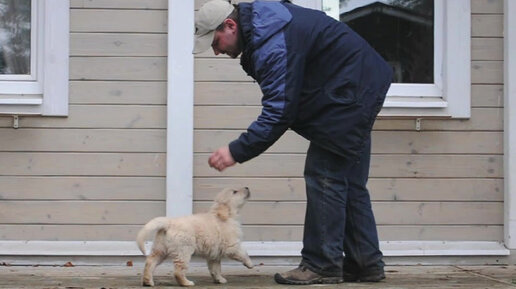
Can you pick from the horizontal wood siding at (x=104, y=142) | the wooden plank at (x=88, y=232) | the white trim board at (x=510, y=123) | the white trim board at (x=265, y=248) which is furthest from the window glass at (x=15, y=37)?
the white trim board at (x=510, y=123)

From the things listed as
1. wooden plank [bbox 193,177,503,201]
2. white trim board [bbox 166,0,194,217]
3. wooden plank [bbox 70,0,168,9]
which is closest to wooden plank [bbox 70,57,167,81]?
white trim board [bbox 166,0,194,217]

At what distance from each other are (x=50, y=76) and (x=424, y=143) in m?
2.54

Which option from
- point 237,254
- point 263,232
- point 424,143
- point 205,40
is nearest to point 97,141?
point 263,232

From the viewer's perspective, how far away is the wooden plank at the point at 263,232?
18.5ft

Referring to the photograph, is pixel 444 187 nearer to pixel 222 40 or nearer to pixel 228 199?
pixel 228 199

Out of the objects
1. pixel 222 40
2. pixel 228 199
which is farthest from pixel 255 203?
pixel 222 40

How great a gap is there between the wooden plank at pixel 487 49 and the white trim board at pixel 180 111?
75.8 inches

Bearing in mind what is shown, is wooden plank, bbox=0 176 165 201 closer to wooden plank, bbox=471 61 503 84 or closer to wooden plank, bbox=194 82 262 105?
wooden plank, bbox=194 82 262 105

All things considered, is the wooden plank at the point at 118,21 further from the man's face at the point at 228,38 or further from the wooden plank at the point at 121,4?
the man's face at the point at 228,38

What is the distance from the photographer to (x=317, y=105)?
4.41 m

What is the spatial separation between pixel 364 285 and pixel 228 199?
0.89m

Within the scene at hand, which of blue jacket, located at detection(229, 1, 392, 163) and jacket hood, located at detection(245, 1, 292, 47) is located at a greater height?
jacket hood, located at detection(245, 1, 292, 47)

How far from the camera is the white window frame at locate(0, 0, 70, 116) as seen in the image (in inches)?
219

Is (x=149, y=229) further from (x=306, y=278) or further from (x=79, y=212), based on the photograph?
(x=79, y=212)
